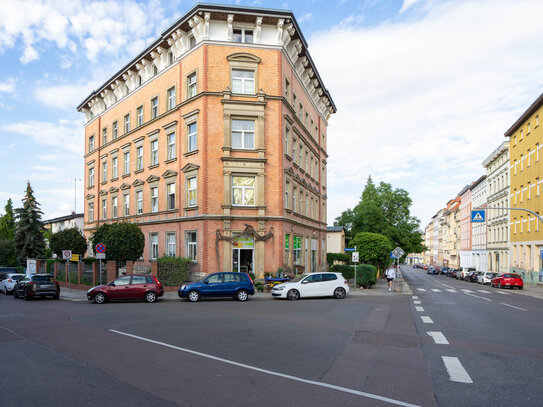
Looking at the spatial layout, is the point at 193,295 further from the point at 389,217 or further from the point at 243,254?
the point at 389,217

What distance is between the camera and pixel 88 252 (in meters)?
46.1

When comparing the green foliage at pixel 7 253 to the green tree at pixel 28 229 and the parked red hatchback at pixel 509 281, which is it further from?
the parked red hatchback at pixel 509 281

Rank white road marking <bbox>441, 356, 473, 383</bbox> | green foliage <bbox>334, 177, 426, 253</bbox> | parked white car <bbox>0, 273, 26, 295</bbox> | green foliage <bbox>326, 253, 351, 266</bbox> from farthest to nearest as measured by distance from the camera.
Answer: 1. green foliage <bbox>334, 177, 426, 253</bbox>
2. green foliage <bbox>326, 253, 351, 266</bbox>
3. parked white car <bbox>0, 273, 26, 295</bbox>
4. white road marking <bbox>441, 356, 473, 383</bbox>

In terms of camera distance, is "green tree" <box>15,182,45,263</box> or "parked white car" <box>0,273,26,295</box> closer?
"parked white car" <box>0,273,26,295</box>

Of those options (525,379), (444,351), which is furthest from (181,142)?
(525,379)

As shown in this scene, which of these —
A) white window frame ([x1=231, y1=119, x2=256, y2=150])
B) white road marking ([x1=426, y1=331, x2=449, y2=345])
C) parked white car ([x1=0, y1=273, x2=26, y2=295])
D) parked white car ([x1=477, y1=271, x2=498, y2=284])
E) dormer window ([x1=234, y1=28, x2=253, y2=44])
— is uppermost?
dormer window ([x1=234, y1=28, x2=253, y2=44])

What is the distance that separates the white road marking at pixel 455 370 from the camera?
7.05 metres

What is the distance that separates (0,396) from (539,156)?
4870 centimetres

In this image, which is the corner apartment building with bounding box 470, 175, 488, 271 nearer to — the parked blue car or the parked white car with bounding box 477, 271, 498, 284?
the parked white car with bounding box 477, 271, 498, 284

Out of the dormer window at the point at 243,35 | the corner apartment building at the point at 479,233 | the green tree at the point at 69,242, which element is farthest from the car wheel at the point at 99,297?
the corner apartment building at the point at 479,233

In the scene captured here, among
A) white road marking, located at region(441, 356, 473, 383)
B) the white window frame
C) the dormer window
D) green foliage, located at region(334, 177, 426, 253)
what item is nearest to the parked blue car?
the white window frame

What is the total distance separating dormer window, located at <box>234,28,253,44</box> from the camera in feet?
94.3

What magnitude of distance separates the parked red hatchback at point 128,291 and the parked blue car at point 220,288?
1.34m

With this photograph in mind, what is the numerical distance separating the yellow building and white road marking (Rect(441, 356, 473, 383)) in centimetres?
3985
